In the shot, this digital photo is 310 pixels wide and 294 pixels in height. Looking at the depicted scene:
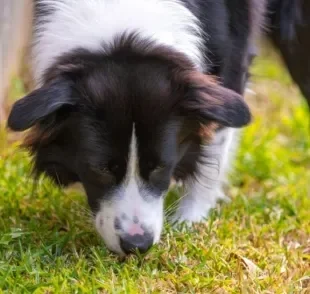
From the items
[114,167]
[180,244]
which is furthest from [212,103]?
[180,244]

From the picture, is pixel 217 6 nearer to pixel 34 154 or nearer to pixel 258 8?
Result: pixel 258 8

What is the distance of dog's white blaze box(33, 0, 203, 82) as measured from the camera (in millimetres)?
3643

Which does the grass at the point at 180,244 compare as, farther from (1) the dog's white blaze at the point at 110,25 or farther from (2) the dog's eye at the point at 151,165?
(1) the dog's white blaze at the point at 110,25

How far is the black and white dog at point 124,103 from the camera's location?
3.45 meters

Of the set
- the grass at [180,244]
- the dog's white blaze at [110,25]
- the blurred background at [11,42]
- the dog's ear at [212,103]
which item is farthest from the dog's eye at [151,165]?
the blurred background at [11,42]

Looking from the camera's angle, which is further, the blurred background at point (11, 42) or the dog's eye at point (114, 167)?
the blurred background at point (11, 42)

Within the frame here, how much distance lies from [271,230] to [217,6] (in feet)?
4.18

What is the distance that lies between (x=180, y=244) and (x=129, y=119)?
32.3 inches

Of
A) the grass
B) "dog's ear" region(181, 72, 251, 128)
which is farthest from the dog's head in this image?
the grass

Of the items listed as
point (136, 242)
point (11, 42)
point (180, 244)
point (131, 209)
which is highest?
point (131, 209)

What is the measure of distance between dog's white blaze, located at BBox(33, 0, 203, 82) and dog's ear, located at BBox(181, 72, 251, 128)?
26cm

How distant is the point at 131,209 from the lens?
3.52 meters

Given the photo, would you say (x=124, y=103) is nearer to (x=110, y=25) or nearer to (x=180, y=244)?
(x=110, y=25)

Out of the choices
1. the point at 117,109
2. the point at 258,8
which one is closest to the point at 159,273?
the point at 117,109
